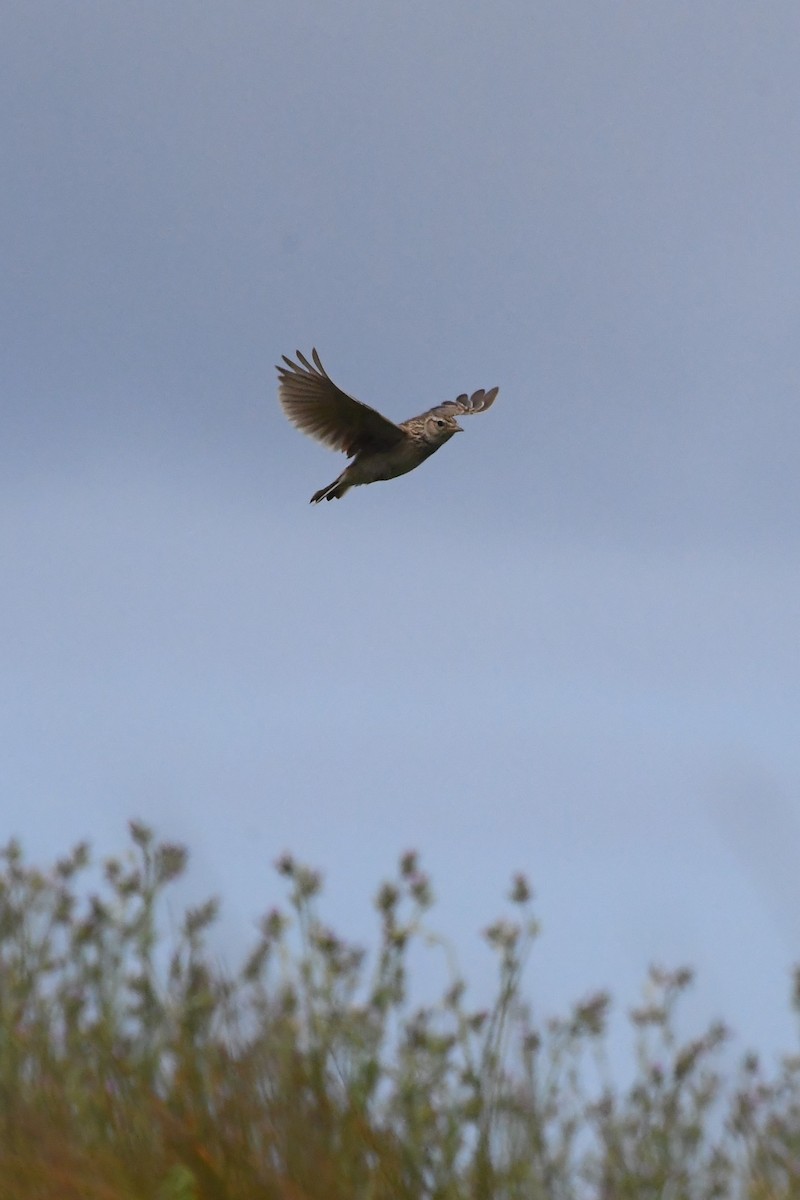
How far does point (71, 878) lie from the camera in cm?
541

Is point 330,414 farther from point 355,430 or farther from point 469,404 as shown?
point 469,404

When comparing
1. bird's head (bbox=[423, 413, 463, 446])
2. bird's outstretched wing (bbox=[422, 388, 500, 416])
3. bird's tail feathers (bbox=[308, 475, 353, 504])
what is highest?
bird's outstretched wing (bbox=[422, 388, 500, 416])

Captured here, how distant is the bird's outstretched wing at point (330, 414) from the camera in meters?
8.05

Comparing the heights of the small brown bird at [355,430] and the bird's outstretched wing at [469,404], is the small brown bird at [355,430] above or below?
below

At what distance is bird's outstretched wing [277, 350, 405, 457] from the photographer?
8.05m

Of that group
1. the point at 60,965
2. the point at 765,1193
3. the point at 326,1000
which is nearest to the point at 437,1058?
the point at 326,1000

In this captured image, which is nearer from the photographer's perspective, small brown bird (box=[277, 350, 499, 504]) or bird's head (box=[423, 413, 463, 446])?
small brown bird (box=[277, 350, 499, 504])

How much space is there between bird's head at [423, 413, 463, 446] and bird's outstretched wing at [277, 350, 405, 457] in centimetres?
22

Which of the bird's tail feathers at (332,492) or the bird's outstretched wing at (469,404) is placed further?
the bird's outstretched wing at (469,404)

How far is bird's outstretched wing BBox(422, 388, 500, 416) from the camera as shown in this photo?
9414 mm

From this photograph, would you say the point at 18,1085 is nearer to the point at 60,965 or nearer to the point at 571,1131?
the point at 60,965

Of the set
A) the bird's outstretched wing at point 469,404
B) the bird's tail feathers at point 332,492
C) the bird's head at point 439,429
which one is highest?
the bird's outstretched wing at point 469,404

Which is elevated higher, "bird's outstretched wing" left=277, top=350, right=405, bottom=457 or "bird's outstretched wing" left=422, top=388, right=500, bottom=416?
"bird's outstretched wing" left=422, top=388, right=500, bottom=416

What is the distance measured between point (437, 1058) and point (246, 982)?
0.61 metres
